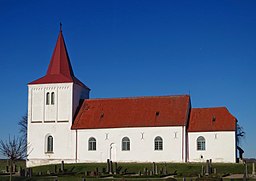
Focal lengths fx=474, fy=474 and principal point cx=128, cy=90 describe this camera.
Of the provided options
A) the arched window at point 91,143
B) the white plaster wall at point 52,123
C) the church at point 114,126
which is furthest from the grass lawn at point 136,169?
the white plaster wall at point 52,123

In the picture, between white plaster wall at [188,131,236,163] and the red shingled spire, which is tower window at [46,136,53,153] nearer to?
the red shingled spire

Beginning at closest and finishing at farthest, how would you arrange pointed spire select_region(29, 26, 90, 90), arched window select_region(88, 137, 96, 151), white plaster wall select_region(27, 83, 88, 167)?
arched window select_region(88, 137, 96, 151) → white plaster wall select_region(27, 83, 88, 167) → pointed spire select_region(29, 26, 90, 90)

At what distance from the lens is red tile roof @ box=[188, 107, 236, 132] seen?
51359 millimetres

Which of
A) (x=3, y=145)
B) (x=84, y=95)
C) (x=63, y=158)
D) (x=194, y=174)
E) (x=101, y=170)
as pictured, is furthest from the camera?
(x=84, y=95)


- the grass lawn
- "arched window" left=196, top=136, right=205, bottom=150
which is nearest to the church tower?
the grass lawn

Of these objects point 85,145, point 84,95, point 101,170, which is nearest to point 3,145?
point 101,170

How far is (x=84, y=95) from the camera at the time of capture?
199 feet

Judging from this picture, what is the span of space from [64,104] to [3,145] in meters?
21.3

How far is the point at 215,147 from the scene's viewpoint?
51.3 meters

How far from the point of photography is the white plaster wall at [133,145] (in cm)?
5256

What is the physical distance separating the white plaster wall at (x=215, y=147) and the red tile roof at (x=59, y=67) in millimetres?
16344

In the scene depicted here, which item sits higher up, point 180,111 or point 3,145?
point 180,111

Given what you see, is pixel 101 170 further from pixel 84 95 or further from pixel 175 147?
pixel 84 95

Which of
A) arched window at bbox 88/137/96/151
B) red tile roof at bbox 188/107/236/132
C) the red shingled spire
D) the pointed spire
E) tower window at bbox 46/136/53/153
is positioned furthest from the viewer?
the red shingled spire
